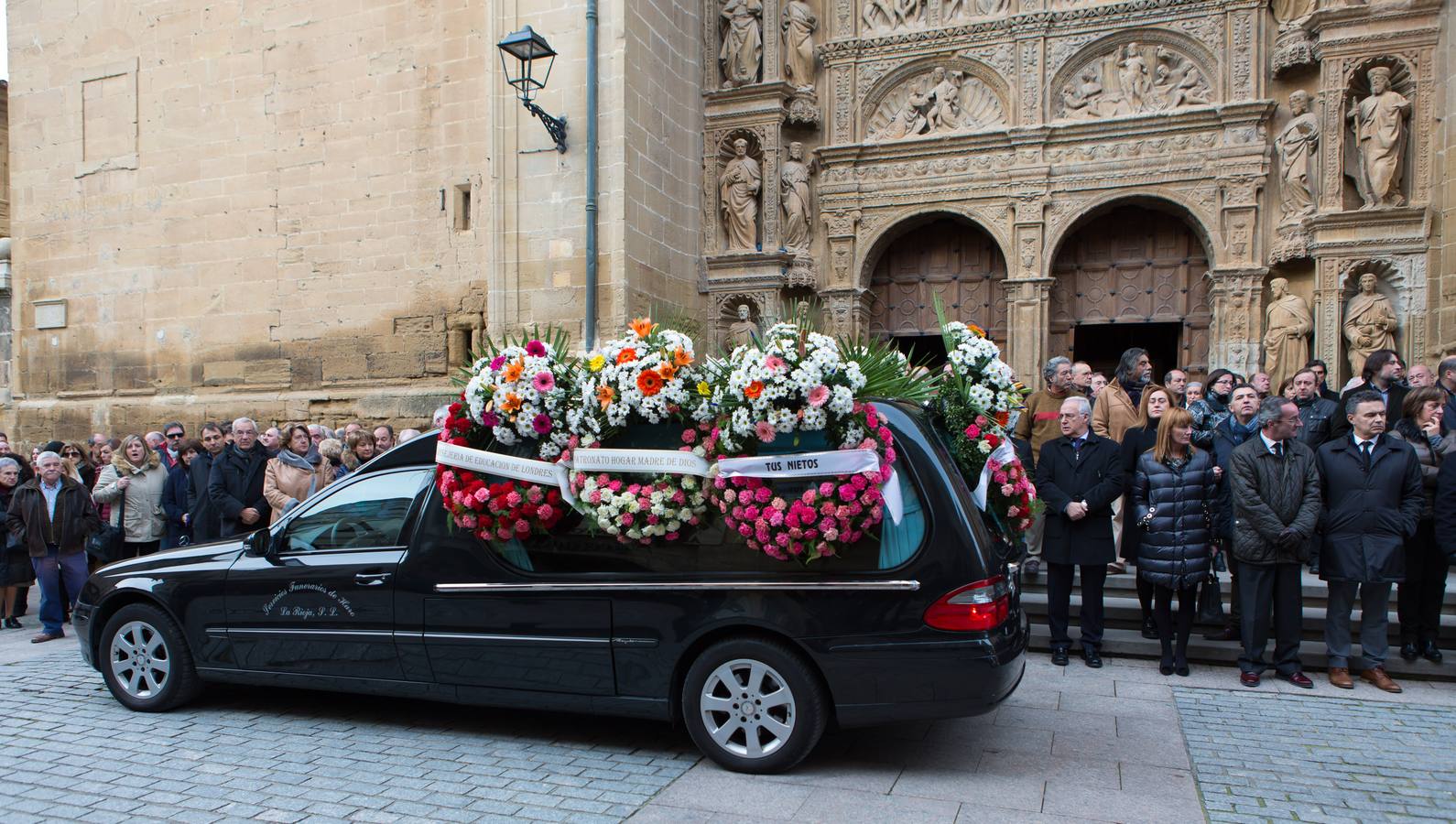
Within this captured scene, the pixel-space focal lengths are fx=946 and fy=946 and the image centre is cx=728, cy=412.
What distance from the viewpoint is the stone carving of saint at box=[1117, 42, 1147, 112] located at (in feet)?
36.5

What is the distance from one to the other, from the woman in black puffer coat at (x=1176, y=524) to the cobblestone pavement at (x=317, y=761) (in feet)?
10.7

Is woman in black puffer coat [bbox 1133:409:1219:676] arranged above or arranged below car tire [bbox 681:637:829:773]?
above

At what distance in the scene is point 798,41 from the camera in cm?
1217

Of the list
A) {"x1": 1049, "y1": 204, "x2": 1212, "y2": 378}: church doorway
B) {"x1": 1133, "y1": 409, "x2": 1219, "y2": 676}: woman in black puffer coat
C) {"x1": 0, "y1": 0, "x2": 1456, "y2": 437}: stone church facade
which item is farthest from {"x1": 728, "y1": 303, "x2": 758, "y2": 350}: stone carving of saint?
{"x1": 1133, "y1": 409, "x2": 1219, "y2": 676}: woman in black puffer coat

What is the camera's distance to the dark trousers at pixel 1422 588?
234 inches

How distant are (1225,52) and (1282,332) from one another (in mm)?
3274

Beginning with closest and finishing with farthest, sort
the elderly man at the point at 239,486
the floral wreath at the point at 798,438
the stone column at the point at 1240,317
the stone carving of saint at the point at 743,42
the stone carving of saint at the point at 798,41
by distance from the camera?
Answer: 1. the floral wreath at the point at 798,438
2. the elderly man at the point at 239,486
3. the stone column at the point at 1240,317
4. the stone carving of saint at the point at 798,41
5. the stone carving of saint at the point at 743,42

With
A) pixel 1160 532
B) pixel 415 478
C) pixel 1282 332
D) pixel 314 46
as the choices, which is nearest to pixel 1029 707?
pixel 1160 532

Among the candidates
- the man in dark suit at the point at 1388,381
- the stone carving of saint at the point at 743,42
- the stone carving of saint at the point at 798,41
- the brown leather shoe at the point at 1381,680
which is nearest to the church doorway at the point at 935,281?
the stone carving of saint at the point at 798,41

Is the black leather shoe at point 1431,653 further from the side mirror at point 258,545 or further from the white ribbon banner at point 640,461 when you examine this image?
the side mirror at point 258,545

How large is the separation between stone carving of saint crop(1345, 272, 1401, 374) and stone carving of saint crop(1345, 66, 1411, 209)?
0.86 meters

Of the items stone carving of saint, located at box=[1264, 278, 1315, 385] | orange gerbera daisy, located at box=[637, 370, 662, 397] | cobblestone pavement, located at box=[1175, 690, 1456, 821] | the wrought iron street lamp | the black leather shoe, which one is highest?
the wrought iron street lamp

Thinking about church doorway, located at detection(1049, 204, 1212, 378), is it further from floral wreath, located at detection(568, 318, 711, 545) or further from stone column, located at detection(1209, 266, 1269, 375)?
floral wreath, located at detection(568, 318, 711, 545)

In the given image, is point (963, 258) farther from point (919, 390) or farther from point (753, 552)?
point (753, 552)
